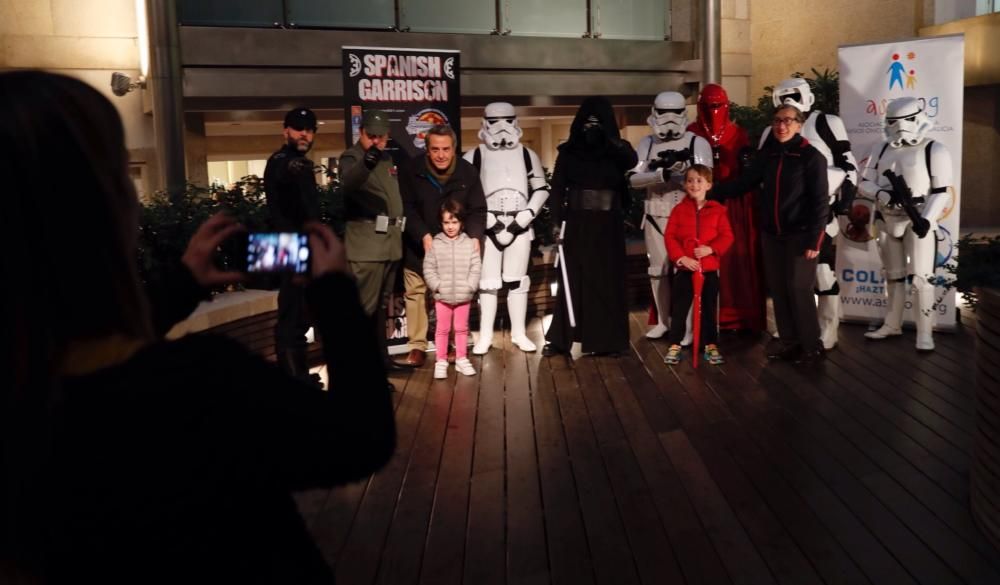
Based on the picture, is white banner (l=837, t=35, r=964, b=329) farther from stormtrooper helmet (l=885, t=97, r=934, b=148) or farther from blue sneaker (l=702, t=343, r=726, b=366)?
blue sneaker (l=702, t=343, r=726, b=366)

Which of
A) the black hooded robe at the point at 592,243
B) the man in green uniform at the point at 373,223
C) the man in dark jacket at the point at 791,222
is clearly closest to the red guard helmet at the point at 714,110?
the man in dark jacket at the point at 791,222

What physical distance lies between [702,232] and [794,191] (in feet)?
2.09

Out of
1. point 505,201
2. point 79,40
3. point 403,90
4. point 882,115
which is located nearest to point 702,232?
point 505,201

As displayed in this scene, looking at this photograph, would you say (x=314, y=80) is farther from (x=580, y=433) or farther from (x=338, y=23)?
(x=580, y=433)

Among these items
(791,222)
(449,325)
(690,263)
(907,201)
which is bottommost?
(449,325)

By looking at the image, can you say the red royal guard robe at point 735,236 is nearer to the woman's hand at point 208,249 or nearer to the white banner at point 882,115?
the white banner at point 882,115

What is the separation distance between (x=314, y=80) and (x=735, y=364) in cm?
719

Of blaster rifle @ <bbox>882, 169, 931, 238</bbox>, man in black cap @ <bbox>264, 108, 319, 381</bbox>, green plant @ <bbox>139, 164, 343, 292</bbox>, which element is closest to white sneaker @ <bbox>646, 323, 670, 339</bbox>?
blaster rifle @ <bbox>882, 169, 931, 238</bbox>

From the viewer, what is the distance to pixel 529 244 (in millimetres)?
7297

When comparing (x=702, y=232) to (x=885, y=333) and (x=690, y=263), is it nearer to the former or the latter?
(x=690, y=263)

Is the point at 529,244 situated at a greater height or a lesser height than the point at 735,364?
greater

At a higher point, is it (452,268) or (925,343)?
(452,268)

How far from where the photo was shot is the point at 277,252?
153 cm

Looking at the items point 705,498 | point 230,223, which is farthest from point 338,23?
point 230,223
